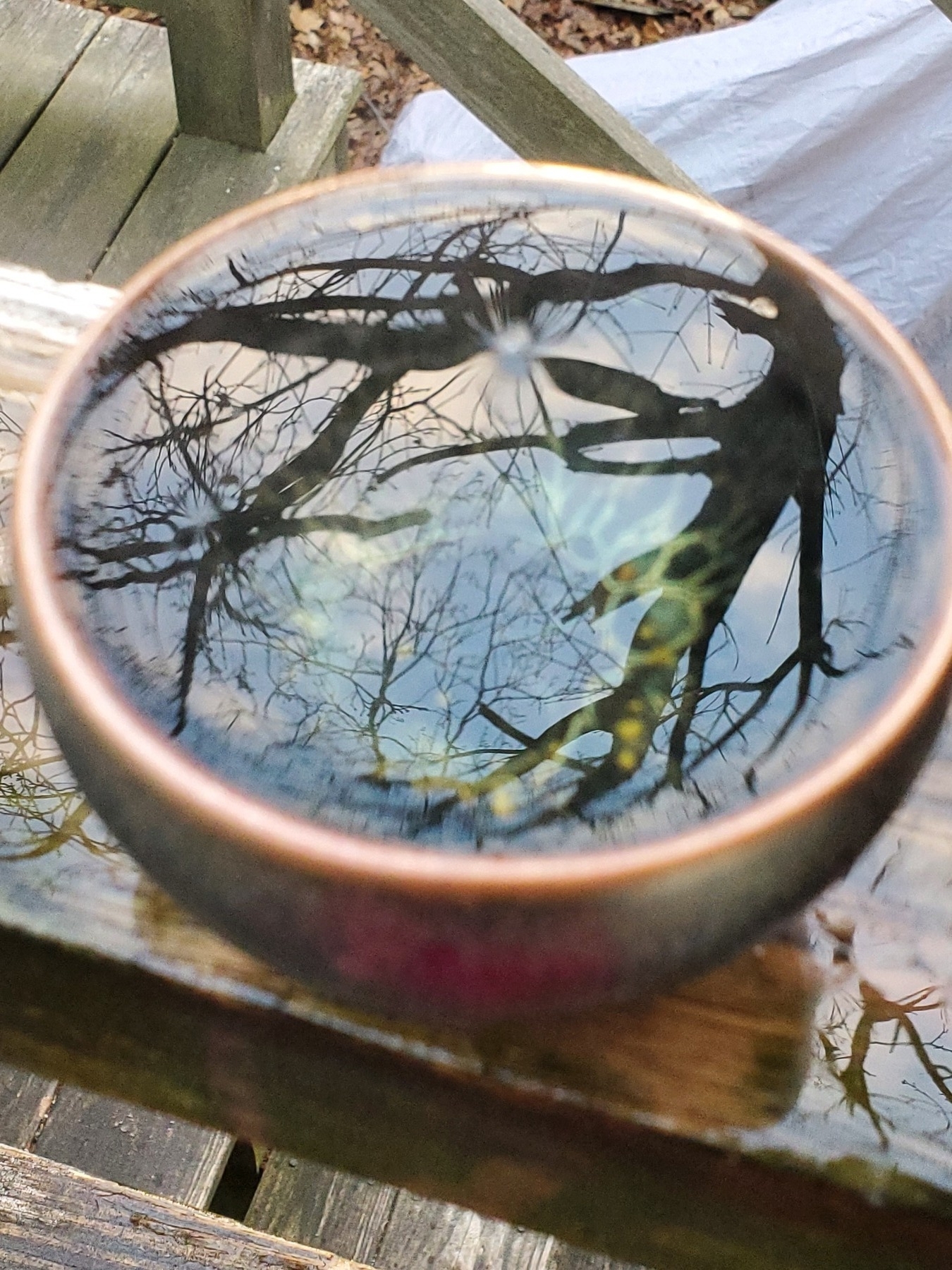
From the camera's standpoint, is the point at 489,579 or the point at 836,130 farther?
the point at 836,130

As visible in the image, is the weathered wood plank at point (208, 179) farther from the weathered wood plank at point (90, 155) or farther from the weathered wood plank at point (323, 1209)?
the weathered wood plank at point (323, 1209)

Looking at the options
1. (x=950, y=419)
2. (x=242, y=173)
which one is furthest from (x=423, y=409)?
(x=242, y=173)

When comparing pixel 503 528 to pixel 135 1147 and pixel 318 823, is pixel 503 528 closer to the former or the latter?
pixel 318 823

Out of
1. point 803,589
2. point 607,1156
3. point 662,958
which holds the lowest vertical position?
point 607,1156

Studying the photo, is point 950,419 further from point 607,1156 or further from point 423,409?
point 607,1156

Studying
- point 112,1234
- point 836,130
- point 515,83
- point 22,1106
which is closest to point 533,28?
point 836,130

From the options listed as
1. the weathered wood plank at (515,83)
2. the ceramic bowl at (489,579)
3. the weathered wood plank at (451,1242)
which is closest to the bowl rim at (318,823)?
the ceramic bowl at (489,579)
